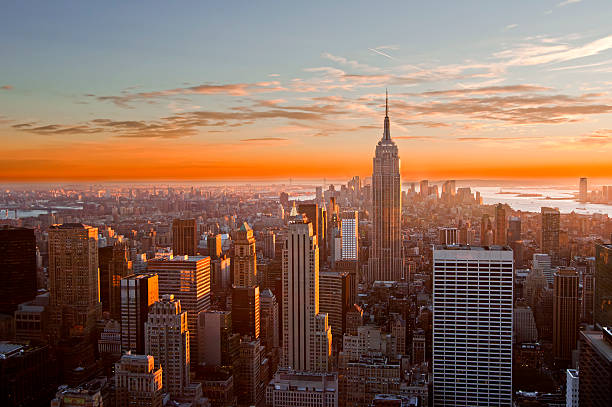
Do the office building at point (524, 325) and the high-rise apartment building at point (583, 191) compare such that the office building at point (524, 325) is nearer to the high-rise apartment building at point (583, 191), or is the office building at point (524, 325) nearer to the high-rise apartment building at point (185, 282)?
the high-rise apartment building at point (583, 191)

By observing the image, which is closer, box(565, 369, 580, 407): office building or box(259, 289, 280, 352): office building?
box(565, 369, 580, 407): office building

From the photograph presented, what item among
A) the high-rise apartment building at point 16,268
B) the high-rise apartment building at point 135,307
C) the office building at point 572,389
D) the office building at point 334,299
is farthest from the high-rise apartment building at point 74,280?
the office building at point 572,389

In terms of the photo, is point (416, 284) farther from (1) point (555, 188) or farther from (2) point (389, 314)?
(1) point (555, 188)

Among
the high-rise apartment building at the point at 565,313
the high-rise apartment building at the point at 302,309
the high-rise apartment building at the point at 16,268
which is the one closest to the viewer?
the high-rise apartment building at the point at 16,268

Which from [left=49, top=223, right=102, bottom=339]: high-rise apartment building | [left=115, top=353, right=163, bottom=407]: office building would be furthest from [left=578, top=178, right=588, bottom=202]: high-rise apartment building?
[left=49, top=223, right=102, bottom=339]: high-rise apartment building

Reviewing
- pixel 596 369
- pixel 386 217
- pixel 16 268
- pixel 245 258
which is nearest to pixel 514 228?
pixel 245 258

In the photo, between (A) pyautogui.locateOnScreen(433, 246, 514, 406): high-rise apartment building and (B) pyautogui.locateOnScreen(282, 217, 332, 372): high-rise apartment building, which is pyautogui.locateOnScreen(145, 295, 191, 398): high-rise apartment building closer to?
(B) pyautogui.locateOnScreen(282, 217, 332, 372): high-rise apartment building
